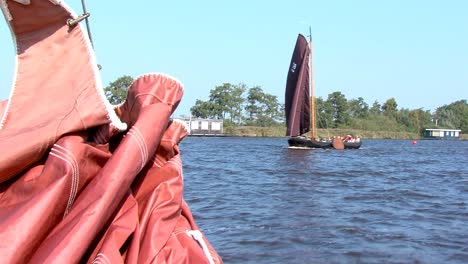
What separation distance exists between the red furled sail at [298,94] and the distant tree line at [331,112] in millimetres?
51969

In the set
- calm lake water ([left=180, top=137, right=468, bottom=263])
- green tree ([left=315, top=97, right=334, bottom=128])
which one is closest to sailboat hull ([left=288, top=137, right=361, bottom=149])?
calm lake water ([left=180, top=137, right=468, bottom=263])

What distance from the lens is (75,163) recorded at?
189 cm

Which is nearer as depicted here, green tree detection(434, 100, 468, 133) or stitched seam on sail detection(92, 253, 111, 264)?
stitched seam on sail detection(92, 253, 111, 264)

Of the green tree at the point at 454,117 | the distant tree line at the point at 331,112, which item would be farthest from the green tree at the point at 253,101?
the green tree at the point at 454,117

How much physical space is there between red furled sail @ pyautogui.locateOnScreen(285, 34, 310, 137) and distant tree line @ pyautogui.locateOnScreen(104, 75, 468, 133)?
51969 mm

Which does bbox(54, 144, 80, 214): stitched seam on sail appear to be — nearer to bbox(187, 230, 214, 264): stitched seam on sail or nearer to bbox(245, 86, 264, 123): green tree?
bbox(187, 230, 214, 264): stitched seam on sail

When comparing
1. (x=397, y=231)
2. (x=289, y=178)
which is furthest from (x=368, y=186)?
(x=397, y=231)

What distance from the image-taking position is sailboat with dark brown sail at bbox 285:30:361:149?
3975 centimetres

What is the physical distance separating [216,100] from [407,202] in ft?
297

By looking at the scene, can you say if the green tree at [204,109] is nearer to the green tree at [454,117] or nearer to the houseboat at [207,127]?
the houseboat at [207,127]

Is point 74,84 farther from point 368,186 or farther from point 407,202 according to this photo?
point 368,186

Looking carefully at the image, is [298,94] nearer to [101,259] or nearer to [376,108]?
[101,259]

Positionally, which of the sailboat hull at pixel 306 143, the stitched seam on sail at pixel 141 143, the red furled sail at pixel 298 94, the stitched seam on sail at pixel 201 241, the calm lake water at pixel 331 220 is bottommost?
the calm lake water at pixel 331 220

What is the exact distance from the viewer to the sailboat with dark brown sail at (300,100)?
39750 mm
